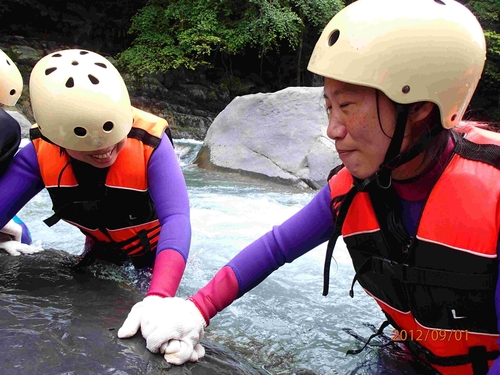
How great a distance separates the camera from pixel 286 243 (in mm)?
1930

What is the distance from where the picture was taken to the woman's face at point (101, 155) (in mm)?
2213

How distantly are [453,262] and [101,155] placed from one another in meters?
1.62

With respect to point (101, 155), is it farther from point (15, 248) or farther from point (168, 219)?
point (15, 248)

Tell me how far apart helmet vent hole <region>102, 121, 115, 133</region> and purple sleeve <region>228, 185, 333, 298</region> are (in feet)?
2.68

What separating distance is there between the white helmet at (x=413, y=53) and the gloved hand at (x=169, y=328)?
942mm

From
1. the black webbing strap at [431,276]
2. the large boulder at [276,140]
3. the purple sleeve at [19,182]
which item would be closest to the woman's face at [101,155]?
the purple sleeve at [19,182]

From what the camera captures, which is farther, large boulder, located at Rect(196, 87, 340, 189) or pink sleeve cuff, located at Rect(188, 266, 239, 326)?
large boulder, located at Rect(196, 87, 340, 189)

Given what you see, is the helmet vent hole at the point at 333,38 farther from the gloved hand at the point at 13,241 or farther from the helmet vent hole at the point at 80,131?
the gloved hand at the point at 13,241

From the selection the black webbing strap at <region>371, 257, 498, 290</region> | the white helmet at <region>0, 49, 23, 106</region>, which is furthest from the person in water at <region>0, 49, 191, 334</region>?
the black webbing strap at <region>371, 257, 498, 290</region>

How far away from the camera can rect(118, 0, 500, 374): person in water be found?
140 cm

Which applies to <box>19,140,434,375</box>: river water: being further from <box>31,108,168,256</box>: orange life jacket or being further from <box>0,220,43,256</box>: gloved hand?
<box>0,220,43,256</box>: gloved hand

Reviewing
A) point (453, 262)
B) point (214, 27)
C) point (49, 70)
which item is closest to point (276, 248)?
point (453, 262)

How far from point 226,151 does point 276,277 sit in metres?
5.15

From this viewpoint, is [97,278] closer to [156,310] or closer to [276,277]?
[156,310]
